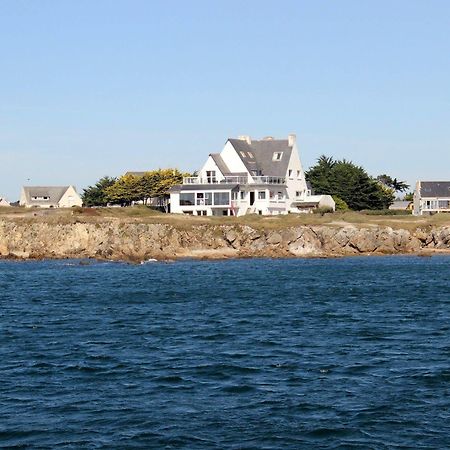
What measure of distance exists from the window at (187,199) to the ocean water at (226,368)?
60324 mm

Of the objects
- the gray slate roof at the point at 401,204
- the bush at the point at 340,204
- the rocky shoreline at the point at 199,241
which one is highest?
the gray slate roof at the point at 401,204

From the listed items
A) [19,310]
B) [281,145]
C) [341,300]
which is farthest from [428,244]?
[19,310]

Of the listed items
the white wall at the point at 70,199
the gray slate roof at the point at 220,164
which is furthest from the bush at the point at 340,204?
the white wall at the point at 70,199

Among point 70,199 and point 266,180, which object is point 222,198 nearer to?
point 266,180

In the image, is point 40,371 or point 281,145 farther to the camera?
point 281,145

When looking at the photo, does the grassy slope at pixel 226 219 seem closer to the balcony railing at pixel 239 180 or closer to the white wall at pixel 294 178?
the balcony railing at pixel 239 180

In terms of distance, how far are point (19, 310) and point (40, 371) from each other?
20.0m

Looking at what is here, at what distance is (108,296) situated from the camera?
185 feet

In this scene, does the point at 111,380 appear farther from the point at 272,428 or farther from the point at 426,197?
the point at 426,197

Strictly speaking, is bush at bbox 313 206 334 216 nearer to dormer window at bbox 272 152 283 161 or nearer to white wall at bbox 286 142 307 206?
white wall at bbox 286 142 307 206

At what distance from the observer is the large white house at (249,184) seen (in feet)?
390

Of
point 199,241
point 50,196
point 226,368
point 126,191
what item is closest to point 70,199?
point 50,196

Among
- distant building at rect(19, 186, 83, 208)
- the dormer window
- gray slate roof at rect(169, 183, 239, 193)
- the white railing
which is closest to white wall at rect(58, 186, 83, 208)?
distant building at rect(19, 186, 83, 208)

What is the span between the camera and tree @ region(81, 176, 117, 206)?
546 ft
